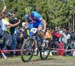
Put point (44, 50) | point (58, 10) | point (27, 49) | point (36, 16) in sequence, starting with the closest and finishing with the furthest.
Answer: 1. point (27, 49)
2. point (36, 16)
3. point (44, 50)
4. point (58, 10)

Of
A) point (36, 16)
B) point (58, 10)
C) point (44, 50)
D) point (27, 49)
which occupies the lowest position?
point (58, 10)

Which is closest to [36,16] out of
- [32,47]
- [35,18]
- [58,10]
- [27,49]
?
[35,18]

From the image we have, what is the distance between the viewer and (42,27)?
13.1 metres

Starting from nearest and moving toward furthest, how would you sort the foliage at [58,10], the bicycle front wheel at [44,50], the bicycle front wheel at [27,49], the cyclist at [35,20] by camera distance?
the bicycle front wheel at [27,49], the cyclist at [35,20], the bicycle front wheel at [44,50], the foliage at [58,10]

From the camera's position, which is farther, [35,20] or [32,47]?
[35,20]

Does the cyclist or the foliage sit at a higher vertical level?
the cyclist

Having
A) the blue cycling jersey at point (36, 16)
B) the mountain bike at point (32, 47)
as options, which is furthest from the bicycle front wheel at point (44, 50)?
the blue cycling jersey at point (36, 16)

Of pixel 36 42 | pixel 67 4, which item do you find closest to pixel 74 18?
pixel 67 4

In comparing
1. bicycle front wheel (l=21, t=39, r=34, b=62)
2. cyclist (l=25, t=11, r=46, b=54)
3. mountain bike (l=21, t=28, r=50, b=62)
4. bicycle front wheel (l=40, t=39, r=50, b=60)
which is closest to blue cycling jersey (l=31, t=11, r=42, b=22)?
cyclist (l=25, t=11, r=46, b=54)

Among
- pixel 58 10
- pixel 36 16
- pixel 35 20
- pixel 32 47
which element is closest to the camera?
pixel 32 47

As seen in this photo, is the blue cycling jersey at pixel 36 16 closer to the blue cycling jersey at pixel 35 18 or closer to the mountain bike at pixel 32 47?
the blue cycling jersey at pixel 35 18

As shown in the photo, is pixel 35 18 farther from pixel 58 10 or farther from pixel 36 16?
pixel 58 10

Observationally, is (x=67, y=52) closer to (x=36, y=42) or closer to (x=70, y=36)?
(x=70, y=36)

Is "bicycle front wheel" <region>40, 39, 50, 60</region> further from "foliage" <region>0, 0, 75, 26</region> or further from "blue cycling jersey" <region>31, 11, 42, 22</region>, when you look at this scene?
"foliage" <region>0, 0, 75, 26</region>
